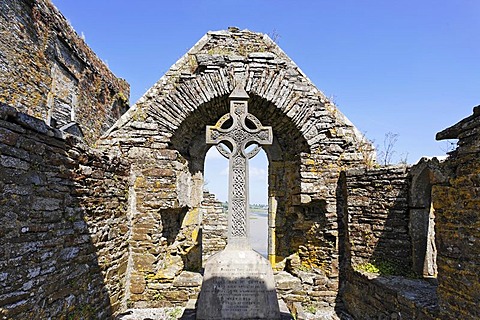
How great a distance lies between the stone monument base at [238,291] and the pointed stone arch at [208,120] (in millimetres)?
2575

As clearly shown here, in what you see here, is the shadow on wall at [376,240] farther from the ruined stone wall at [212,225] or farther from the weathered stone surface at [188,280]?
the ruined stone wall at [212,225]

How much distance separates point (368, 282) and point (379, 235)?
887 millimetres

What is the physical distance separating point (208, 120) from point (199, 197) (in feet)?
6.35

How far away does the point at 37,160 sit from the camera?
3.63 meters

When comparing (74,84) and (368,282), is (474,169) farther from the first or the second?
(74,84)

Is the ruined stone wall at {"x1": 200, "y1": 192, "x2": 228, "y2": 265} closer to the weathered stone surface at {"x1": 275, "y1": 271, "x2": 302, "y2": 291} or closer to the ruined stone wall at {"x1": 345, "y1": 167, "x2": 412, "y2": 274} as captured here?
the weathered stone surface at {"x1": 275, "y1": 271, "x2": 302, "y2": 291}

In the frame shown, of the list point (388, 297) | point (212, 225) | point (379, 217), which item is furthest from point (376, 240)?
point (212, 225)

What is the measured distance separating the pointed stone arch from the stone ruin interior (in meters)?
0.02

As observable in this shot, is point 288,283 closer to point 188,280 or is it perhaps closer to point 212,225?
point 188,280

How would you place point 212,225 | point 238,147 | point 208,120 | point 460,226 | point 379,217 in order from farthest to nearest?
point 212,225, point 208,120, point 379,217, point 238,147, point 460,226

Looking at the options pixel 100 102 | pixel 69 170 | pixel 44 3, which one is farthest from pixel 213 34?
pixel 100 102

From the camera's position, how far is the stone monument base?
415cm

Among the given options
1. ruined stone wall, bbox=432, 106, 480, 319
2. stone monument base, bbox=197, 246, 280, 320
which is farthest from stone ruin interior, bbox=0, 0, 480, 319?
stone monument base, bbox=197, 246, 280, 320

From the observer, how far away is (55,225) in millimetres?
3992
